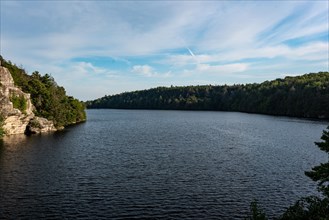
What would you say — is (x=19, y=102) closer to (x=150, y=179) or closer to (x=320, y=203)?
(x=150, y=179)

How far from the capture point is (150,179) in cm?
4325

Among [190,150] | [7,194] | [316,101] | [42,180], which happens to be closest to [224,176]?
[190,150]

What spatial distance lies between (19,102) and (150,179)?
58947mm

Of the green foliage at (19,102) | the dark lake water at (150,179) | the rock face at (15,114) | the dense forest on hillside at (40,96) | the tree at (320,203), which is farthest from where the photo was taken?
the dense forest on hillside at (40,96)

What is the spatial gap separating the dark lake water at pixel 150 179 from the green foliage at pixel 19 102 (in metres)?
15.0

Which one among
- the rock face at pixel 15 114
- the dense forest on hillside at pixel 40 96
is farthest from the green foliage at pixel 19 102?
the dense forest on hillside at pixel 40 96

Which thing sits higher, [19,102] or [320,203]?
[19,102]

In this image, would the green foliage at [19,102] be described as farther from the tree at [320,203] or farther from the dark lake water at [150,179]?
the tree at [320,203]

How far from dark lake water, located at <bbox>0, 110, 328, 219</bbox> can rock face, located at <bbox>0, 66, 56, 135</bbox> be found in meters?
10.1

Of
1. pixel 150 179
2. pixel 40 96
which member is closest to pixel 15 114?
pixel 40 96

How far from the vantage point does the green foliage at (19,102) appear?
84.8 metres

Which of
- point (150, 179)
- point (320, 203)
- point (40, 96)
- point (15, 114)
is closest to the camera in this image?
point (320, 203)

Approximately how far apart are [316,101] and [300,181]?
12773 cm

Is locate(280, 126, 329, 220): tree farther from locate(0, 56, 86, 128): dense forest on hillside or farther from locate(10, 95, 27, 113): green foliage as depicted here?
locate(0, 56, 86, 128): dense forest on hillside
